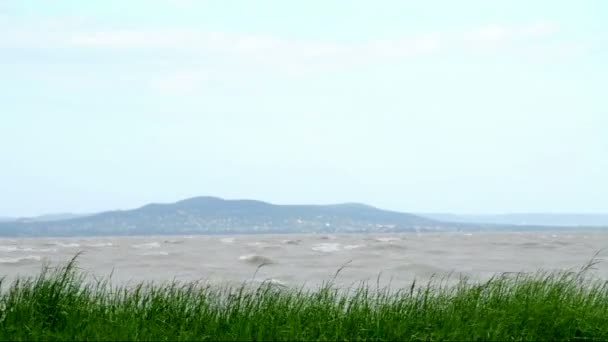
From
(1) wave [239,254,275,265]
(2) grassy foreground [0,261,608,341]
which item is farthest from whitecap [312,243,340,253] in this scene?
(2) grassy foreground [0,261,608,341]

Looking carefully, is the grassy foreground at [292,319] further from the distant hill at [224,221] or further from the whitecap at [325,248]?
the distant hill at [224,221]

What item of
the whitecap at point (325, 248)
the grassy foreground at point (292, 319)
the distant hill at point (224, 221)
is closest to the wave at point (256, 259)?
the whitecap at point (325, 248)

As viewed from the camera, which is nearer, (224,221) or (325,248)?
(325,248)

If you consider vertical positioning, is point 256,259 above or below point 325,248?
below

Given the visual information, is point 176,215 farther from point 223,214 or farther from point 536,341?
point 536,341

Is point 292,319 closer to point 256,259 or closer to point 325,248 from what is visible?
point 256,259

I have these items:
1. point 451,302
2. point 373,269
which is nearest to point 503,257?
point 373,269

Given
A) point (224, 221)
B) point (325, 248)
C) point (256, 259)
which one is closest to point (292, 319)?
point (256, 259)

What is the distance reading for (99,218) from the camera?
6014 inches

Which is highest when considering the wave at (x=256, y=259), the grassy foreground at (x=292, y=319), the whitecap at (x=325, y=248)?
the whitecap at (x=325, y=248)

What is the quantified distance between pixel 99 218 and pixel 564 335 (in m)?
147

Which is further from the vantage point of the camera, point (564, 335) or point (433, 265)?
point (433, 265)

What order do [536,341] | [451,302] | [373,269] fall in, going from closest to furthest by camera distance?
[536,341] → [451,302] → [373,269]

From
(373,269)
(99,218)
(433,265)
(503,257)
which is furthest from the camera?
(99,218)
